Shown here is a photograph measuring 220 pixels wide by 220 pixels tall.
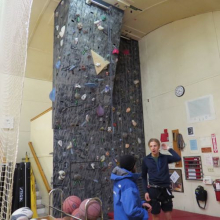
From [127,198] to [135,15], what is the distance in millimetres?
4050

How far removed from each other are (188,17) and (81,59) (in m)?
2.43

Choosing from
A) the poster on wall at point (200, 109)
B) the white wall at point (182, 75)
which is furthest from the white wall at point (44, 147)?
the poster on wall at point (200, 109)

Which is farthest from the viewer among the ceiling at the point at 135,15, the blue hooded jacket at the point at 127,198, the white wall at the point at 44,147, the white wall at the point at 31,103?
the white wall at the point at 31,103

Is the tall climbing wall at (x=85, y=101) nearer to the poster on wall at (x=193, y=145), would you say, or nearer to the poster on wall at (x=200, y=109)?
the poster on wall at (x=193, y=145)

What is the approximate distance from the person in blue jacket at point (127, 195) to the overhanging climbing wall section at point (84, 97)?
6.55 ft

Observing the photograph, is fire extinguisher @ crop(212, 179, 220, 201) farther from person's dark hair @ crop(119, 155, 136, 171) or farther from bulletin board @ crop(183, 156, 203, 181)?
person's dark hair @ crop(119, 155, 136, 171)

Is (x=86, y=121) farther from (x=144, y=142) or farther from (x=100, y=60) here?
(x=144, y=142)

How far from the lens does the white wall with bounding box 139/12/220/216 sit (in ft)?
13.2

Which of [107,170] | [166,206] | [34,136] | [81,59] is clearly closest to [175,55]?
[81,59]

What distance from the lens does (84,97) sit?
159 inches

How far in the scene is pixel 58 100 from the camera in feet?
12.3

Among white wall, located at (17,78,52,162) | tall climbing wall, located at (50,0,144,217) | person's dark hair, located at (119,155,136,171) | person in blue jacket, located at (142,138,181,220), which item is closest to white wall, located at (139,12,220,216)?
tall climbing wall, located at (50,0,144,217)

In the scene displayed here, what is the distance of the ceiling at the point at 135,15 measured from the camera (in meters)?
4.25

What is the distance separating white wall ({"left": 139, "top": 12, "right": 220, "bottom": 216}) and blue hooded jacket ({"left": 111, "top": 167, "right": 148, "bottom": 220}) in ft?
8.44
